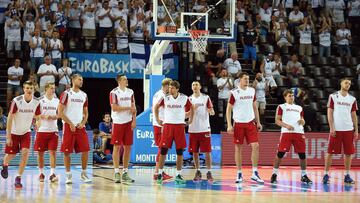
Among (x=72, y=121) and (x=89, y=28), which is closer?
(x=72, y=121)

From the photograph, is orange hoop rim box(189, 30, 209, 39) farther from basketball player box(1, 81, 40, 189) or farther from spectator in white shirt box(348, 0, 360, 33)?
spectator in white shirt box(348, 0, 360, 33)

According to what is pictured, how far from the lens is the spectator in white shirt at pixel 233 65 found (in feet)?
80.7

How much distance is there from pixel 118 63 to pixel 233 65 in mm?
4037

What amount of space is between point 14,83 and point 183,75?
237 inches

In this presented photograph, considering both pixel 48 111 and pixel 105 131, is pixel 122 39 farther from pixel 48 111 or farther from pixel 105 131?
pixel 48 111

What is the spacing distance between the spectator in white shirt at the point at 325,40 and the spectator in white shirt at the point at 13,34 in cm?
1137

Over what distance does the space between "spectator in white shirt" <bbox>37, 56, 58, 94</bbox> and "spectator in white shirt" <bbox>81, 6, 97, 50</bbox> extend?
2441 millimetres

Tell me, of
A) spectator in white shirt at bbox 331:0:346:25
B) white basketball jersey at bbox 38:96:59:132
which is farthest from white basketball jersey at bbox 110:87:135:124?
spectator in white shirt at bbox 331:0:346:25

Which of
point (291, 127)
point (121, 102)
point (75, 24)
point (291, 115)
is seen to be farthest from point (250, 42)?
point (121, 102)

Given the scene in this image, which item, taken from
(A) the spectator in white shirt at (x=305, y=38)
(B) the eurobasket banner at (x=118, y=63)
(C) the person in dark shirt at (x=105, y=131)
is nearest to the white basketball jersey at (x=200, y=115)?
(C) the person in dark shirt at (x=105, y=131)

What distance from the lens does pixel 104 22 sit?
25.4m

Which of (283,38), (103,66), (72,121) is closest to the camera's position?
(72,121)

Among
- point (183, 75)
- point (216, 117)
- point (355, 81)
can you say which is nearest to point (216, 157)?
point (216, 117)

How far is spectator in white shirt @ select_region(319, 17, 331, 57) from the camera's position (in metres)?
27.5
